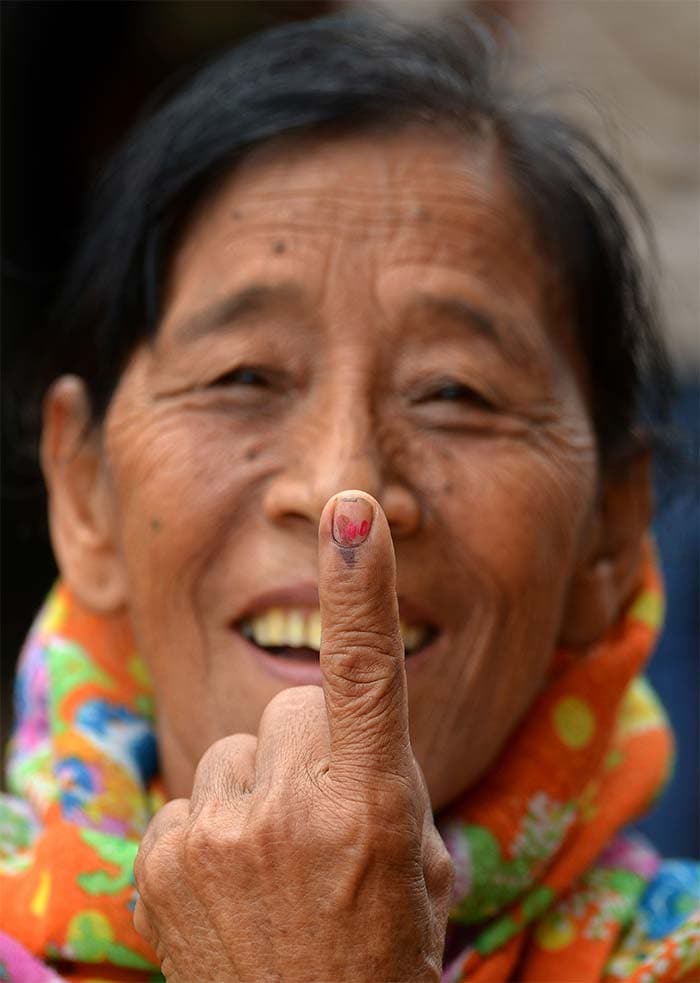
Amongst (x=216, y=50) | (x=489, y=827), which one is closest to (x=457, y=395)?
(x=489, y=827)

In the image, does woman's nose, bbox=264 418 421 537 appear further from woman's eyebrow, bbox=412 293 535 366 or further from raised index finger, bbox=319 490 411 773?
raised index finger, bbox=319 490 411 773

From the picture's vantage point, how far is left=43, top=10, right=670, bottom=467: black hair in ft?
Answer: 7.82

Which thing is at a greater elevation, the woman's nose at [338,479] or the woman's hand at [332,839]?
the woman's nose at [338,479]

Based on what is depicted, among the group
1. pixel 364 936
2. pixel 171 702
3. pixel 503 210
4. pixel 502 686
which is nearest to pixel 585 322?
pixel 503 210

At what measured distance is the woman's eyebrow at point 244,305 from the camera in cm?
222

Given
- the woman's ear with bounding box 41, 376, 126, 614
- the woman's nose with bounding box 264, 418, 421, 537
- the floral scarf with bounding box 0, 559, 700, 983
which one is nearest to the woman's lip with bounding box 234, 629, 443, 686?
the woman's nose with bounding box 264, 418, 421, 537

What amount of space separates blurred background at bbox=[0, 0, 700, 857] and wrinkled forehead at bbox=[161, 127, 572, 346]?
186cm

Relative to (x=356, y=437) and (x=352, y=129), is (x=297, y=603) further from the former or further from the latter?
(x=352, y=129)

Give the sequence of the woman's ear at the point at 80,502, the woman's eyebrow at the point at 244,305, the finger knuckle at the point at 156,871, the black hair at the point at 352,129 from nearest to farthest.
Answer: the finger knuckle at the point at 156,871
the woman's eyebrow at the point at 244,305
the black hair at the point at 352,129
the woman's ear at the point at 80,502

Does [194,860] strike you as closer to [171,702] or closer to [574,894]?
[171,702]

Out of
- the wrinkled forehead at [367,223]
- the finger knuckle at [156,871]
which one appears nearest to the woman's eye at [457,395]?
the wrinkled forehead at [367,223]

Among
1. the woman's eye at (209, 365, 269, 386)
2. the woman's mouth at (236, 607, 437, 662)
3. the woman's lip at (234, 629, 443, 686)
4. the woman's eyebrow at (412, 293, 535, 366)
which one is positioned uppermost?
the woman's eyebrow at (412, 293, 535, 366)

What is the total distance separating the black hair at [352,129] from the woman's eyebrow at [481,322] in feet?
0.75

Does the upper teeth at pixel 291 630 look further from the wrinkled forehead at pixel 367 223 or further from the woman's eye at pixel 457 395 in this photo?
the wrinkled forehead at pixel 367 223
